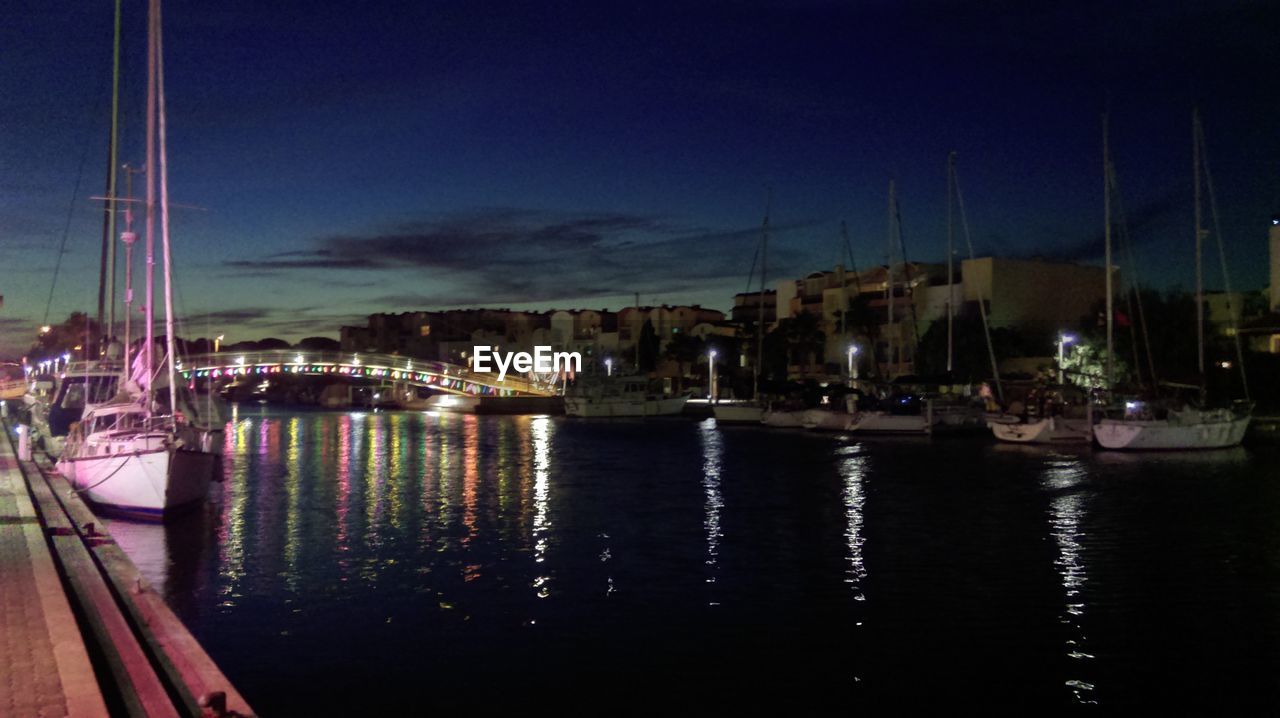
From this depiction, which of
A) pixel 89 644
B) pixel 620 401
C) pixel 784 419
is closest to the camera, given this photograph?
pixel 89 644

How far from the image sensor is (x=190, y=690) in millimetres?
11148

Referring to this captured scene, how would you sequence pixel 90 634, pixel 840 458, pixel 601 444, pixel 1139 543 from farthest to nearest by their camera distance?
pixel 601 444 < pixel 840 458 < pixel 1139 543 < pixel 90 634

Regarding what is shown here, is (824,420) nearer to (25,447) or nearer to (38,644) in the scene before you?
(25,447)

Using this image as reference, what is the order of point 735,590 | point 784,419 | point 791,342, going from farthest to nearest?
point 791,342 < point 784,419 < point 735,590

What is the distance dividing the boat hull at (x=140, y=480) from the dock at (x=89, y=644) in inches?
286

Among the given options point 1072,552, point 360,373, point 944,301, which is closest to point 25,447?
point 1072,552

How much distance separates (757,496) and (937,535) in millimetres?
9725

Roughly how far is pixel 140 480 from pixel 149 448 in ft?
2.63

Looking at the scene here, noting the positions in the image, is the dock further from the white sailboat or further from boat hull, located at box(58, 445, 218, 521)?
the white sailboat

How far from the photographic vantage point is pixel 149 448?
27.4m

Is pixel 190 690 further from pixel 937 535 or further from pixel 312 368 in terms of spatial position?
pixel 312 368

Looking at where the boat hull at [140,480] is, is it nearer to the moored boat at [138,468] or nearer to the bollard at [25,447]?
the moored boat at [138,468]

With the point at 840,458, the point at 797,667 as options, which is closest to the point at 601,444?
the point at 840,458

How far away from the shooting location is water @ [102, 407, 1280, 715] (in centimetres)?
1449
